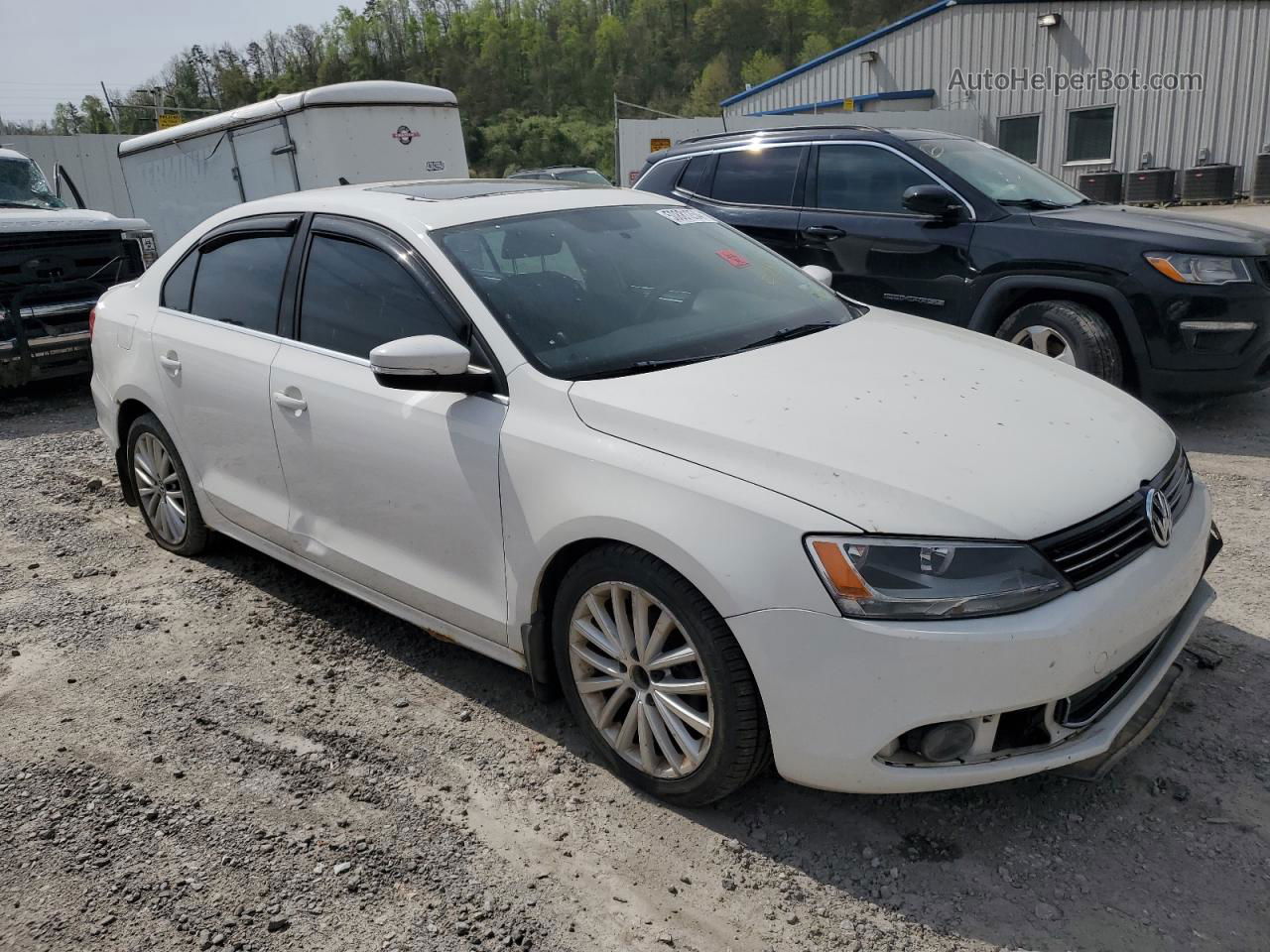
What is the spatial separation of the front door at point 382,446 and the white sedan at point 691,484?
0.04 feet

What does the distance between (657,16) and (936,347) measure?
121 meters

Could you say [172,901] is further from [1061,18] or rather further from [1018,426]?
[1061,18]

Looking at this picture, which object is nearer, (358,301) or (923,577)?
(923,577)

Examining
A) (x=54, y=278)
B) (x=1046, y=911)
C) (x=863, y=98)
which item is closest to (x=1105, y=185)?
(x=863, y=98)

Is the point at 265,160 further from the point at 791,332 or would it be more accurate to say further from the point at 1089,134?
the point at 1089,134

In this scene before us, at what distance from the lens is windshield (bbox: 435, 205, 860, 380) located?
10.1 ft

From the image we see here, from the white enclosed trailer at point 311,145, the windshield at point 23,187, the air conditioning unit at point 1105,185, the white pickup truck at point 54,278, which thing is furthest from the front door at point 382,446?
the air conditioning unit at point 1105,185

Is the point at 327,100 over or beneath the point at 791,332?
over

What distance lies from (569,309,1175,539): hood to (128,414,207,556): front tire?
244 cm

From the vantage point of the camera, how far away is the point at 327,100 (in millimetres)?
10969

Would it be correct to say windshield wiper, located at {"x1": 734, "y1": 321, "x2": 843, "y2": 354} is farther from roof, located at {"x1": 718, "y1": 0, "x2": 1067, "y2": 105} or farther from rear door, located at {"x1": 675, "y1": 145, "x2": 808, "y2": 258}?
roof, located at {"x1": 718, "y1": 0, "x2": 1067, "y2": 105}

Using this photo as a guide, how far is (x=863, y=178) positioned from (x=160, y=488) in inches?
186

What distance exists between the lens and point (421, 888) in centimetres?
251

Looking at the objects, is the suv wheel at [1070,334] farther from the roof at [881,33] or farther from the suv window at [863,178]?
the roof at [881,33]
